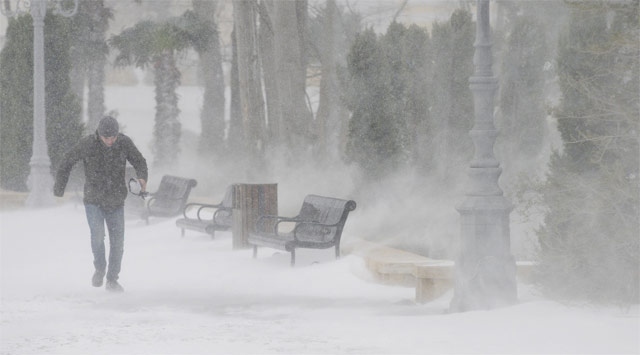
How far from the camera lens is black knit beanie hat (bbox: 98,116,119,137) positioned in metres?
12.9

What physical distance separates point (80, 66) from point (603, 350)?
31.7 m

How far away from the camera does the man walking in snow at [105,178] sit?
13125 mm

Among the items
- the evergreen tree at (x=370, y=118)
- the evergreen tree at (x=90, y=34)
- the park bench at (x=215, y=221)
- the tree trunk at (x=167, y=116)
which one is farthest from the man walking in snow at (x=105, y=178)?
the tree trunk at (x=167, y=116)

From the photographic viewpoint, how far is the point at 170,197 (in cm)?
2173

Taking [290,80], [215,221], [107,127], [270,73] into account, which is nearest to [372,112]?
[215,221]

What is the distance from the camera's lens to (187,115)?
248 feet

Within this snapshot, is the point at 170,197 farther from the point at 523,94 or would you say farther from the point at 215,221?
the point at 523,94

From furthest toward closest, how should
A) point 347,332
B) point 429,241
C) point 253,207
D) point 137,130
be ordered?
point 137,130 → point 429,241 → point 253,207 → point 347,332

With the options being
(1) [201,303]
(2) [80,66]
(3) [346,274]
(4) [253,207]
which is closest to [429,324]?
(1) [201,303]

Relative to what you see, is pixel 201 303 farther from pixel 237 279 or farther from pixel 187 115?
pixel 187 115

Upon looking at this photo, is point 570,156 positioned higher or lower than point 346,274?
higher

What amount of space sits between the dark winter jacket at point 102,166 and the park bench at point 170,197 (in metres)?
7.73

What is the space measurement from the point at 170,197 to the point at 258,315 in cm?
1037

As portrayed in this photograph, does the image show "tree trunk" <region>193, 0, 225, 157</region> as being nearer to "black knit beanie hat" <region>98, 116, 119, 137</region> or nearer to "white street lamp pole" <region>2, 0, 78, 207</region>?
"white street lamp pole" <region>2, 0, 78, 207</region>
